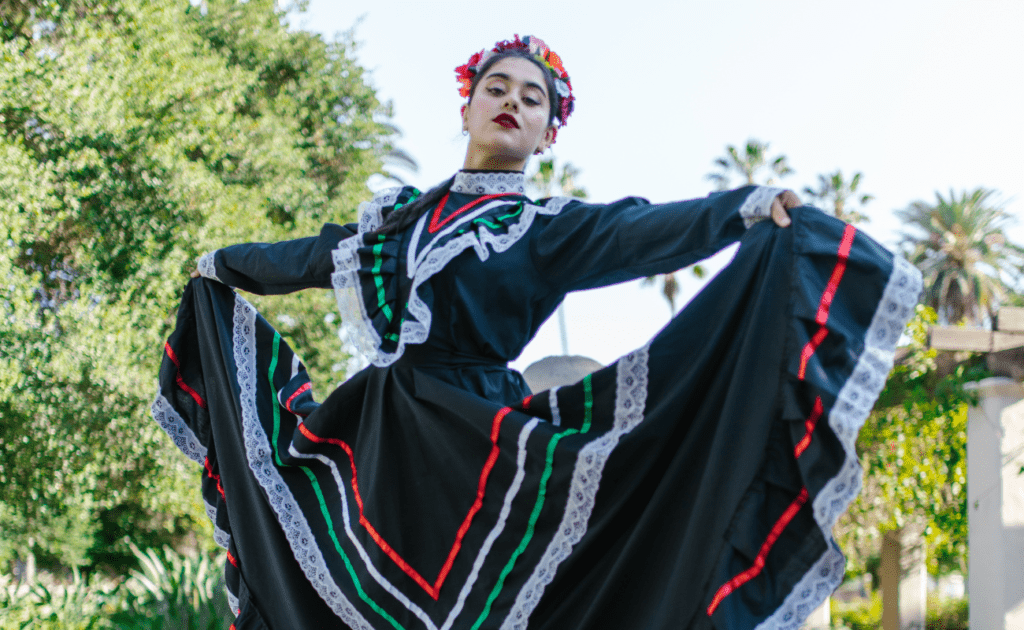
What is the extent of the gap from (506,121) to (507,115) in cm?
2

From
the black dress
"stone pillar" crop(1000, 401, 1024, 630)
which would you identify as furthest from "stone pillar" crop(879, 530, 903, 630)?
the black dress

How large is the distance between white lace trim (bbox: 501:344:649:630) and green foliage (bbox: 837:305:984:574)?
202 inches

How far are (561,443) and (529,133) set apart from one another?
2.76 ft

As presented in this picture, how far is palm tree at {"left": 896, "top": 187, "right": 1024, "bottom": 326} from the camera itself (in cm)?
1936

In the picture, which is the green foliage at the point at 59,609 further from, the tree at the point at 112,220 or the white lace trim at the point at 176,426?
the white lace trim at the point at 176,426

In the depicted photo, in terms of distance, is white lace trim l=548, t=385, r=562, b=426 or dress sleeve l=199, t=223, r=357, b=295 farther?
dress sleeve l=199, t=223, r=357, b=295

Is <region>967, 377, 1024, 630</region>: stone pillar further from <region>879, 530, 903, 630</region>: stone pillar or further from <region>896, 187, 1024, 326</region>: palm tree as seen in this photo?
<region>896, 187, 1024, 326</region>: palm tree

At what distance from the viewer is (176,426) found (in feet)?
7.78

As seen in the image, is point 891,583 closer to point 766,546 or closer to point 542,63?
point 542,63

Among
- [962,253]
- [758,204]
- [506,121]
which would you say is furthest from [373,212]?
[962,253]

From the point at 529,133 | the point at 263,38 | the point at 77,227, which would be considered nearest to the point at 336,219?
the point at 263,38

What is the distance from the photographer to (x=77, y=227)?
7281 mm

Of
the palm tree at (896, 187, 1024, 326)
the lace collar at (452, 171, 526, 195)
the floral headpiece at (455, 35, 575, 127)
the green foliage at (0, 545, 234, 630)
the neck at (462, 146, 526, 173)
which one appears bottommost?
the green foliage at (0, 545, 234, 630)

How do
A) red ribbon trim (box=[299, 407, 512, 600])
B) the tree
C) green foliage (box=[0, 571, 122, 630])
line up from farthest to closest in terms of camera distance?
1. the tree
2. green foliage (box=[0, 571, 122, 630])
3. red ribbon trim (box=[299, 407, 512, 600])
